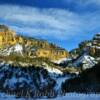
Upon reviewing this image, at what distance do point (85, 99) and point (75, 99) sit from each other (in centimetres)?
715

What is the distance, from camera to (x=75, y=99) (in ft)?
507

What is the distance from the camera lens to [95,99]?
136m

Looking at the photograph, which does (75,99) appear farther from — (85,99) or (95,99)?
(95,99)

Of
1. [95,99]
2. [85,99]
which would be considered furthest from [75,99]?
[95,99]

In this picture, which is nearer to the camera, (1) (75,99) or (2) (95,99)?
(2) (95,99)

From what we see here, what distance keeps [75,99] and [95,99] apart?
19.3 m

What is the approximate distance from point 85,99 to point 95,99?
12.3 m

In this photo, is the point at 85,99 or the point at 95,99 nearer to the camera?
the point at 95,99

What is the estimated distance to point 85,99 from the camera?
486 ft
